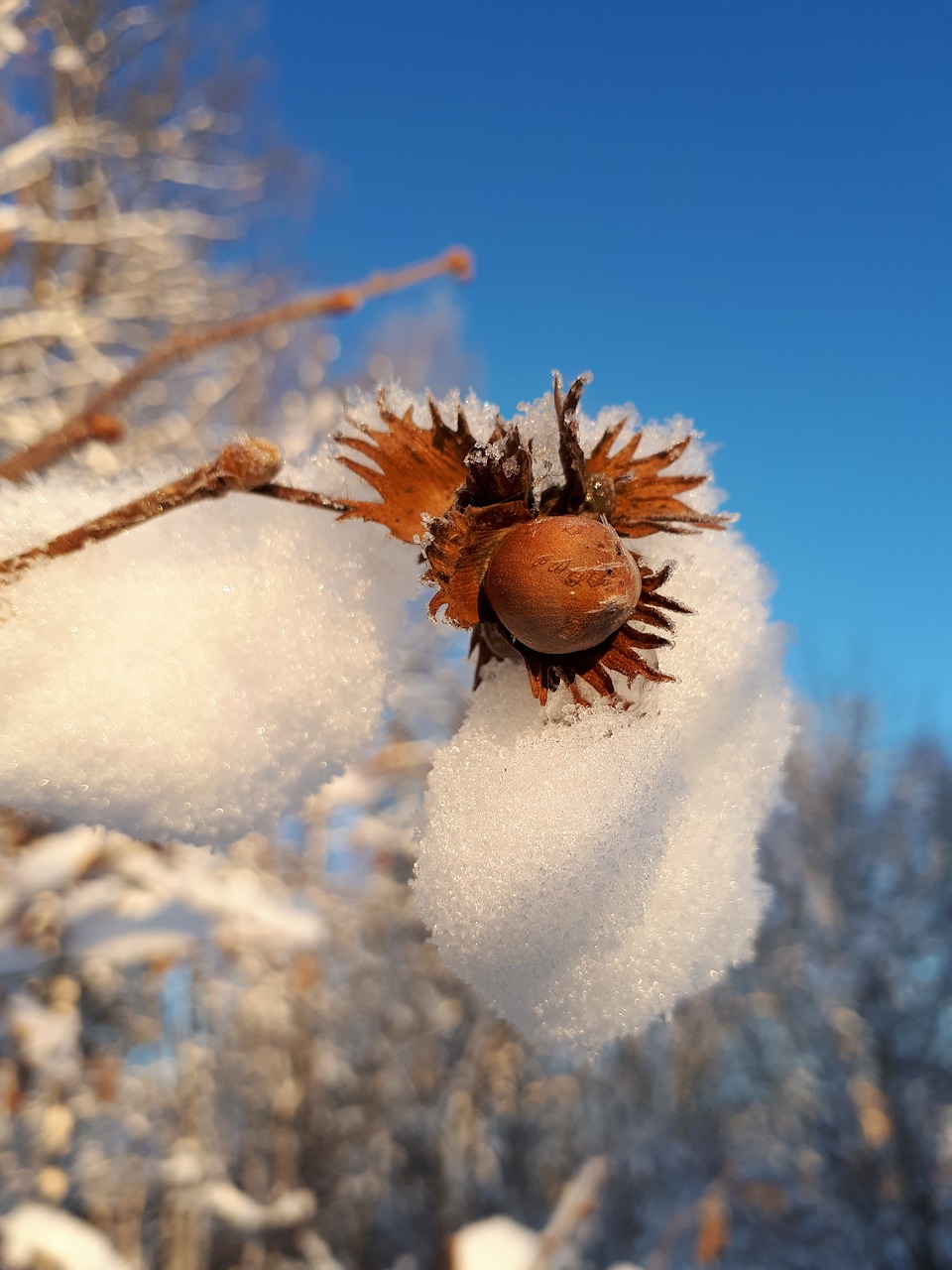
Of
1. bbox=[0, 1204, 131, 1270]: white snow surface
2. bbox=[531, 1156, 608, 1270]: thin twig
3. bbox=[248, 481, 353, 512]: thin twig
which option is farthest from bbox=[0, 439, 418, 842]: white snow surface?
bbox=[0, 1204, 131, 1270]: white snow surface

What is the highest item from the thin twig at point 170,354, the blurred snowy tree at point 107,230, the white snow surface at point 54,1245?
the blurred snowy tree at point 107,230

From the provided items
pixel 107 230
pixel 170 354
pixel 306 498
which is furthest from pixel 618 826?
pixel 107 230

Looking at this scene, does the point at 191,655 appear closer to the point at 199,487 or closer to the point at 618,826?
the point at 199,487

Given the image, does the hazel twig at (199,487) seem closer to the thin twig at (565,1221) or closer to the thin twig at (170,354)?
the thin twig at (170,354)

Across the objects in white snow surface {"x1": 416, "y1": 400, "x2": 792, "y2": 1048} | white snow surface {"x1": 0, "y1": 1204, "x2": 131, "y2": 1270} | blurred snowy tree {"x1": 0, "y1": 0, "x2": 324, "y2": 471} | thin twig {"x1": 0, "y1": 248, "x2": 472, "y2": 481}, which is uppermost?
blurred snowy tree {"x1": 0, "y1": 0, "x2": 324, "y2": 471}

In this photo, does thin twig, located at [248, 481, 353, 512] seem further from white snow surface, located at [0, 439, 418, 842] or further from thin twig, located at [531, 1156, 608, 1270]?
thin twig, located at [531, 1156, 608, 1270]

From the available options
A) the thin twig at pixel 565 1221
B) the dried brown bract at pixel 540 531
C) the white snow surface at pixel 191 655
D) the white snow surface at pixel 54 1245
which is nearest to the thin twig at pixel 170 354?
the white snow surface at pixel 191 655
